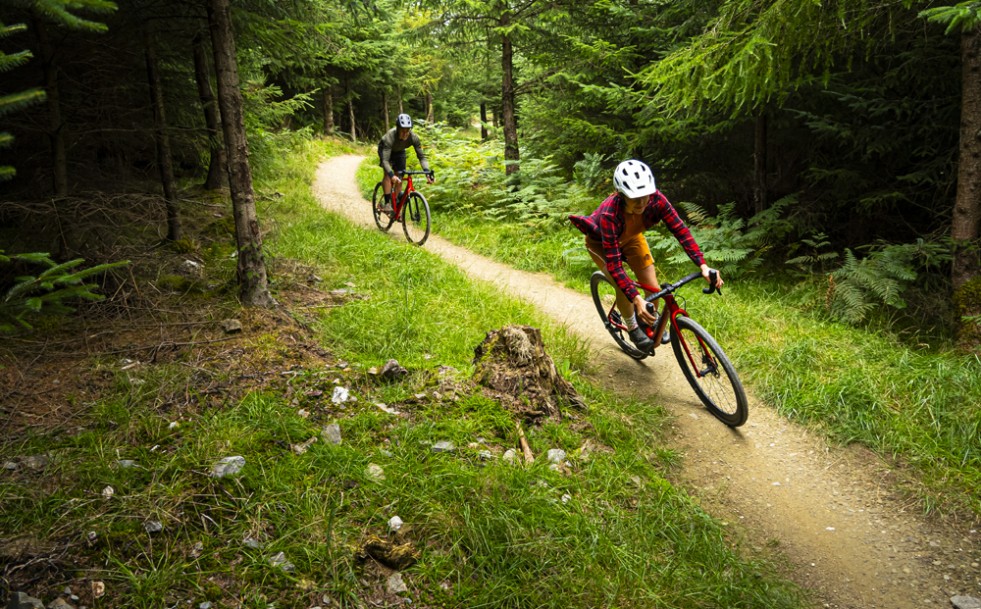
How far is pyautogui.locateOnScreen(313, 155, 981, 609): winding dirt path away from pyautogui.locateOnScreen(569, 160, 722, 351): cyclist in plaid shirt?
1.18 metres

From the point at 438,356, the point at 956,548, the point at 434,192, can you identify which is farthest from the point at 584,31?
the point at 956,548

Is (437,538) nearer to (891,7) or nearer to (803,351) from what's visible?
(803,351)

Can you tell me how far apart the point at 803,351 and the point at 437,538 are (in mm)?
4870

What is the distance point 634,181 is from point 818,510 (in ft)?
10.3

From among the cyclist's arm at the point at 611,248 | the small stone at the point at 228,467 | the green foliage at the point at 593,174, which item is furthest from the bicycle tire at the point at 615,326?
the green foliage at the point at 593,174

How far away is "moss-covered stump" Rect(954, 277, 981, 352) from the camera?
5672 mm

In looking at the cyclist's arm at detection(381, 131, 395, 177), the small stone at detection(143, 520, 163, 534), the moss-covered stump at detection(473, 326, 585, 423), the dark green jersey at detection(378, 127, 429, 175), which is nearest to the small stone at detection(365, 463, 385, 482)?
the small stone at detection(143, 520, 163, 534)

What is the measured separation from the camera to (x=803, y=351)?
5.95m

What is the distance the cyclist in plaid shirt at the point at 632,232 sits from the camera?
4754mm

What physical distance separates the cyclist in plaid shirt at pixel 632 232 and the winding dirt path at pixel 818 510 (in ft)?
3.86

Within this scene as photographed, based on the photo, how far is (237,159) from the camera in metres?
5.61

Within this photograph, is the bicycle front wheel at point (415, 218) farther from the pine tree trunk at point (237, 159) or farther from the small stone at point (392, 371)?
the small stone at point (392, 371)

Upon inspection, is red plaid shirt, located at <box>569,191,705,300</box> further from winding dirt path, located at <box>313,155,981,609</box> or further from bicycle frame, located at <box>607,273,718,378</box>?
winding dirt path, located at <box>313,155,981,609</box>

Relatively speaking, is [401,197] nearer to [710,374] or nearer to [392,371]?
[392,371]
